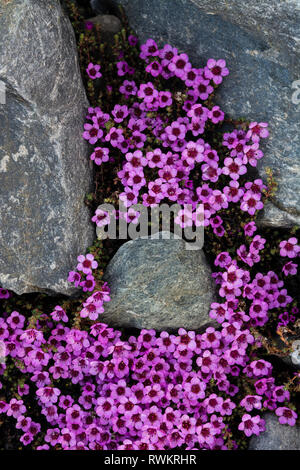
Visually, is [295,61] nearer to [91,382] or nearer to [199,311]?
[199,311]

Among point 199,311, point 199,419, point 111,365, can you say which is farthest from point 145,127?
point 199,419

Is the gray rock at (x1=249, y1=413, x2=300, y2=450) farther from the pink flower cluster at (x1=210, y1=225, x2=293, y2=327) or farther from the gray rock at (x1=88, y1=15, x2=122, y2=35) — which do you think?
the gray rock at (x1=88, y1=15, x2=122, y2=35)

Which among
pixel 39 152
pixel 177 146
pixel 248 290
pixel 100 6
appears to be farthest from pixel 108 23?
pixel 248 290

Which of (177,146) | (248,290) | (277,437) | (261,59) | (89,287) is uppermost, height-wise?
(261,59)

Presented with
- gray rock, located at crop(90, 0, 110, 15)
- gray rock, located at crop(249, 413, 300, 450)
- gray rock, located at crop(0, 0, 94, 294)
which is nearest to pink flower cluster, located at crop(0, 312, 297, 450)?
gray rock, located at crop(249, 413, 300, 450)

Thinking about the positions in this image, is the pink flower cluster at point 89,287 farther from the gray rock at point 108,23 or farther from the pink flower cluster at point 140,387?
the gray rock at point 108,23

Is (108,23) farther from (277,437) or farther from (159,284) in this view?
(277,437)
